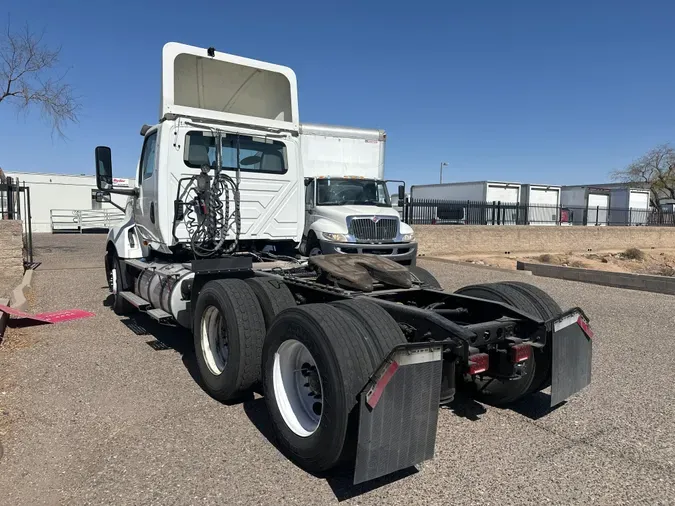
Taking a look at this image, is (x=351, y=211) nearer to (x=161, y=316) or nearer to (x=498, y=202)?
(x=161, y=316)

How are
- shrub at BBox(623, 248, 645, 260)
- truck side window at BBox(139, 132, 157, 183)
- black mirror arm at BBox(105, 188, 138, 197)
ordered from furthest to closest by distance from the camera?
1. shrub at BBox(623, 248, 645, 260)
2. black mirror arm at BBox(105, 188, 138, 197)
3. truck side window at BBox(139, 132, 157, 183)

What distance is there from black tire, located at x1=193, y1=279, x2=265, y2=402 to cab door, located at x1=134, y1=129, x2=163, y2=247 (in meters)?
2.19

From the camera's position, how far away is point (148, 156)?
22.6 feet

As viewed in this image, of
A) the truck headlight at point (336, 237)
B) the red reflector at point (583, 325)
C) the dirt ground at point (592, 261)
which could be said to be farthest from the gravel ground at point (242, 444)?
the dirt ground at point (592, 261)

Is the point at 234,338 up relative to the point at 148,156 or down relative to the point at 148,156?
down

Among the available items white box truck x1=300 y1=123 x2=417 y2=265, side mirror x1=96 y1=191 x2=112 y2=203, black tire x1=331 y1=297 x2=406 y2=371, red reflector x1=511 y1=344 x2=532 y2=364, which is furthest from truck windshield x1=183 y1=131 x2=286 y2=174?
red reflector x1=511 y1=344 x2=532 y2=364

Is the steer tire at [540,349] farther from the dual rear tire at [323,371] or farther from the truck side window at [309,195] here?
the truck side window at [309,195]

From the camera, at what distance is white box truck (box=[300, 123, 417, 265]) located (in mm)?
10500

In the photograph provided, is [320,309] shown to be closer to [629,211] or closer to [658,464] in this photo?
[658,464]

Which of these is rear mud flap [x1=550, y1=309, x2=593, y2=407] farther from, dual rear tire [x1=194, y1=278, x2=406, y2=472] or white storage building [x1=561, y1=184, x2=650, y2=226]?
white storage building [x1=561, y1=184, x2=650, y2=226]

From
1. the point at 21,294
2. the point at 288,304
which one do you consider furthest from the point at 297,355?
the point at 21,294

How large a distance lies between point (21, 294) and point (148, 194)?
4.42 meters

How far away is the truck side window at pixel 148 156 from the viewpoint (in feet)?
21.7

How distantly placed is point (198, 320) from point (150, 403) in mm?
865
